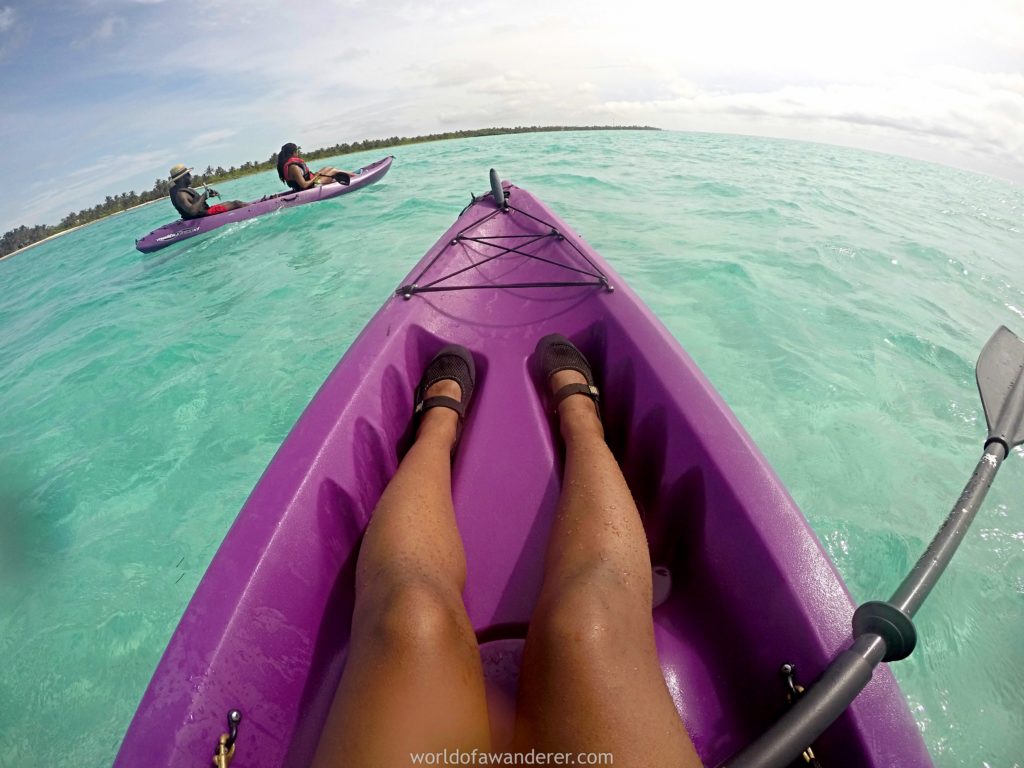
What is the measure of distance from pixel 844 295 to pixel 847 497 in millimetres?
A: 3417

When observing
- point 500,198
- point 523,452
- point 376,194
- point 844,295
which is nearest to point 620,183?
point 376,194

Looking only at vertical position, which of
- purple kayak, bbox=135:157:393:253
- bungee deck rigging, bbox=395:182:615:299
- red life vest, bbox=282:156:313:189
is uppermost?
red life vest, bbox=282:156:313:189

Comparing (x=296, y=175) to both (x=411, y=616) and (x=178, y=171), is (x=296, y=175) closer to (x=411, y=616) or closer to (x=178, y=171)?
(x=178, y=171)

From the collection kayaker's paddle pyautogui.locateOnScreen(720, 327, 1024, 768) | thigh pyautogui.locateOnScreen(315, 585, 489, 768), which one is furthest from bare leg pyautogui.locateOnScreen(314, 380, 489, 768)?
kayaker's paddle pyautogui.locateOnScreen(720, 327, 1024, 768)

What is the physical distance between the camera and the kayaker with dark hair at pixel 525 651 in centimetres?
91

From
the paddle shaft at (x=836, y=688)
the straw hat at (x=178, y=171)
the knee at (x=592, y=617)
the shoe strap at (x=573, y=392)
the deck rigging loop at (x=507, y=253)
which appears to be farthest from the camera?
the straw hat at (x=178, y=171)

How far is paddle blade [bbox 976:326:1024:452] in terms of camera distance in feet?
5.68

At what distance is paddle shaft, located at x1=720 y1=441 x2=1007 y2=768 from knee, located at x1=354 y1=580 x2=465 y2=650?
63cm

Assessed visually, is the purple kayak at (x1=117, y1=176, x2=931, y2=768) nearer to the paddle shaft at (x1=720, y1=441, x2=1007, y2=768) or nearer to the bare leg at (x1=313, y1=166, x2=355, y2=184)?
the paddle shaft at (x1=720, y1=441, x2=1007, y2=768)

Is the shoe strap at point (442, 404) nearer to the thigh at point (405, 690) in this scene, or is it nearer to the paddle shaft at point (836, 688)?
the thigh at point (405, 690)

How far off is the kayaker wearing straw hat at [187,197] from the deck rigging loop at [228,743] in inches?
422

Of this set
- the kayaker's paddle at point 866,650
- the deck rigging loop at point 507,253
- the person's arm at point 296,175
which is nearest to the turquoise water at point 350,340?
the kayaker's paddle at point 866,650

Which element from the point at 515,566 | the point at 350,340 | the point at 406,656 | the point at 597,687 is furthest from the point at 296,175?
the point at 597,687

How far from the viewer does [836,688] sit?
971mm
